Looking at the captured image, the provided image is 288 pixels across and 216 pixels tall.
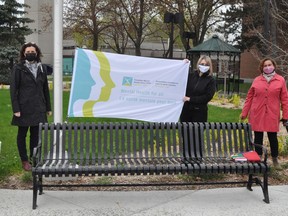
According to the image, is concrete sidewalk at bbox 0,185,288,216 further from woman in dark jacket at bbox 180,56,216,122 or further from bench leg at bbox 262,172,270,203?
woman in dark jacket at bbox 180,56,216,122

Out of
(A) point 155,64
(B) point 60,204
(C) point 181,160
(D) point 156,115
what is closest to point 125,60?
(A) point 155,64

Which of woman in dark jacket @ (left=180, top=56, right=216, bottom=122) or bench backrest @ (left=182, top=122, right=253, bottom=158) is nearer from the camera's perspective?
bench backrest @ (left=182, top=122, right=253, bottom=158)

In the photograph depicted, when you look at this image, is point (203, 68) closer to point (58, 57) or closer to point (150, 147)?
point (150, 147)

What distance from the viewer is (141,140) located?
17.8 ft

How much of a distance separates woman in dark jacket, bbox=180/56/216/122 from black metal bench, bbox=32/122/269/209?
0.58 m

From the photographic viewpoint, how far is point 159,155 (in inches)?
213

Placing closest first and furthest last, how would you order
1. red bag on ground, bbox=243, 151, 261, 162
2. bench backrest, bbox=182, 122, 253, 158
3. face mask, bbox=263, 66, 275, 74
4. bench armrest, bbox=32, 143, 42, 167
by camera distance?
bench armrest, bbox=32, 143, 42, 167
red bag on ground, bbox=243, 151, 261, 162
bench backrest, bbox=182, 122, 253, 158
face mask, bbox=263, 66, 275, 74

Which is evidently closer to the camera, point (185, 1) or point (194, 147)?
point (194, 147)

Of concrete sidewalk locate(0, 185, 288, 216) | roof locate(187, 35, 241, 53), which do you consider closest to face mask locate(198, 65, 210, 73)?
concrete sidewalk locate(0, 185, 288, 216)

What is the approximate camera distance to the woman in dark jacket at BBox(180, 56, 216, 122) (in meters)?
5.98

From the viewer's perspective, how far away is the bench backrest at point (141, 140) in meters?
5.27

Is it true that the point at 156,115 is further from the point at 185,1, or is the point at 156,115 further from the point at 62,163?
the point at 185,1

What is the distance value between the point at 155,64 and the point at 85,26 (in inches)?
901

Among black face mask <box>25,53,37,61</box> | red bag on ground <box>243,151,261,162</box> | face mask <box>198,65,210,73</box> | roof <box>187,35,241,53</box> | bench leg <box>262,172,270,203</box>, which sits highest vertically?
roof <box>187,35,241,53</box>
